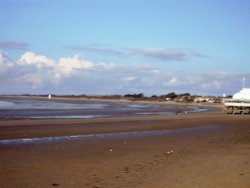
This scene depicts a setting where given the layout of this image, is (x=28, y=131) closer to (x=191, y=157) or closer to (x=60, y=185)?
(x=191, y=157)

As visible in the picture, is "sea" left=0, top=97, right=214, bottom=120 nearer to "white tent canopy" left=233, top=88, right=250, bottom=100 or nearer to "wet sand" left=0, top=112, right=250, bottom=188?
"white tent canopy" left=233, top=88, right=250, bottom=100

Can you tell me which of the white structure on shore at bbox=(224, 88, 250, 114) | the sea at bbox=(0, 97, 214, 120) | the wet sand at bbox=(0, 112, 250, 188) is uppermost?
the white structure on shore at bbox=(224, 88, 250, 114)

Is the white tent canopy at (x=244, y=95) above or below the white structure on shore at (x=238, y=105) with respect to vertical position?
above

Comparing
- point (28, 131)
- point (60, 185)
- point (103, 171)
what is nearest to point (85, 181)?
point (60, 185)

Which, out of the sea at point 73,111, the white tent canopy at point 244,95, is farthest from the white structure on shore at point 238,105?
the sea at point 73,111

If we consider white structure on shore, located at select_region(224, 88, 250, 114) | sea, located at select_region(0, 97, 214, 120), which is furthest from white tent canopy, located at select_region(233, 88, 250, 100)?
sea, located at select_region(0, 97, 214, 120)

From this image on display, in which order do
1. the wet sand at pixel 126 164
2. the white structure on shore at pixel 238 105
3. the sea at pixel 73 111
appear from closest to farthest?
the wet sand at pixel 126 164, the sea at pixel 73 111, the white structure on shore at pixel 238 105

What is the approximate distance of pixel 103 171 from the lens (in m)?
11.0

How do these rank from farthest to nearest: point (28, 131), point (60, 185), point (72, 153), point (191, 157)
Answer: point (28, 131), point (72, 153), point (191, 157), point (60, 185)

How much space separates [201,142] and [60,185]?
965 centimetres

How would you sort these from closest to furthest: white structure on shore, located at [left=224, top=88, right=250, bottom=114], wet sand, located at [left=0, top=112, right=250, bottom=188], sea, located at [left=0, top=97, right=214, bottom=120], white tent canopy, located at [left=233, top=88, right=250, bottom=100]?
wet sand, located at [left=0, top=112, right=250, bottom=188]
sea, located at [left=0, top=97, right=214, bottom=120]
white structure on shore, located at [left=224, top=88, right=250, bottom=114]
white tent canopy, located at [left=233, top=88, right=250, bottom=100]

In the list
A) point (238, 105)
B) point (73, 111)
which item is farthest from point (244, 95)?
point (73, 111)

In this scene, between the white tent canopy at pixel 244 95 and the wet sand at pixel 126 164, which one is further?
the white tent canopy at pixel 244 95

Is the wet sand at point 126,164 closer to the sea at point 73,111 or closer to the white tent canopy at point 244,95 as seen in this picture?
the sea at point 73,111
